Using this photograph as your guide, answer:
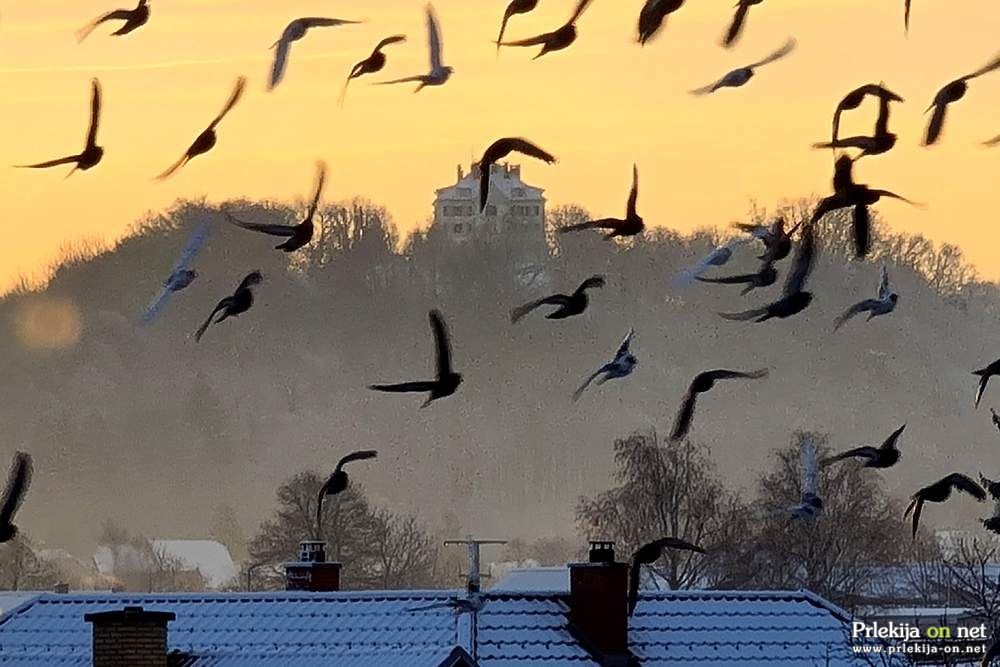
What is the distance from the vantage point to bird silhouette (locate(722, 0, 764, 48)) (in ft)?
69.8

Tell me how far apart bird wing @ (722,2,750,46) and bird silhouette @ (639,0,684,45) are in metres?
0.41

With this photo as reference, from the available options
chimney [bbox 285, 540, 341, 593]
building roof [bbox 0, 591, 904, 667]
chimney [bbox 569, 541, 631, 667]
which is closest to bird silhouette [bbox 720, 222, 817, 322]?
building roof [bbox 0, 591, 904, 667]

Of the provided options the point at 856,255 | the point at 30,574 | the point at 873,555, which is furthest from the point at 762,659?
the point at 30,574

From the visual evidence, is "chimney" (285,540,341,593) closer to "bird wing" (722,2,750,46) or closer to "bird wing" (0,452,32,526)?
"bird wing" (0,452,32,526)

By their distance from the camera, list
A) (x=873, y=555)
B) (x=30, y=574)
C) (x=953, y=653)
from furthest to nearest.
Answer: (x=30, y=574) < (x=873, y=555) < (x=953, y=653)

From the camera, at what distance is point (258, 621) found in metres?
37.8

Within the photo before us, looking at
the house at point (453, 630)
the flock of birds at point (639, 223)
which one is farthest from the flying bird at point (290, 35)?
the house at point (453, 630)

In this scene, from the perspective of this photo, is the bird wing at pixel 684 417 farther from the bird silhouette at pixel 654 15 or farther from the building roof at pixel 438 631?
the building roof at pixel 438 631

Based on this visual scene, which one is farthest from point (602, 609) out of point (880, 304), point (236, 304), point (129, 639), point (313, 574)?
point (236, 304)

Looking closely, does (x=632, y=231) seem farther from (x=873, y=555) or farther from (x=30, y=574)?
(x=30, y=574)

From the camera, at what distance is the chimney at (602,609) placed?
1436 inches

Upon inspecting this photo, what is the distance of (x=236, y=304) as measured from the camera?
84.7ft

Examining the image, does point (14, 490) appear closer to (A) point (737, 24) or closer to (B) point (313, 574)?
(A) point (737, 24)

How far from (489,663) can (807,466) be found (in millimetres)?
5958
